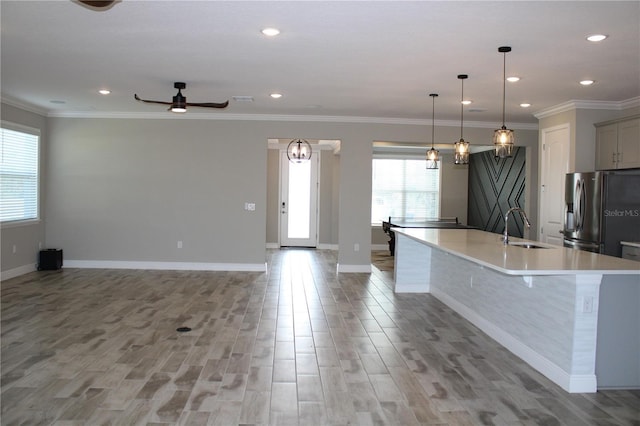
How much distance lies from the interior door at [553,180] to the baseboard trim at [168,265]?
4420 mm

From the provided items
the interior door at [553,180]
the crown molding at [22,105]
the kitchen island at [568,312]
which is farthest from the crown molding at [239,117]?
the kitchen island at [568,312]

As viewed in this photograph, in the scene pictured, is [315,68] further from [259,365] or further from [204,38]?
[259,365]

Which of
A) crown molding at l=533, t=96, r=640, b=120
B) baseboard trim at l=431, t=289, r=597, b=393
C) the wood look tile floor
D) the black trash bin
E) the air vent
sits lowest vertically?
the wood look tile floor

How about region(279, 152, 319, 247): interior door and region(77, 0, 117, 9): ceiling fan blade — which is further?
region(279, 152, 319, 247): interior door

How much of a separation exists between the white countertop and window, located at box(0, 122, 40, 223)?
5.87 meters

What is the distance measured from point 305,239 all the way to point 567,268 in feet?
29.2

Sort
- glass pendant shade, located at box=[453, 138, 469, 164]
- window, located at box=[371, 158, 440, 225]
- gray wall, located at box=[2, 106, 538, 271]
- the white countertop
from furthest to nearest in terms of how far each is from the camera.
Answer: window, located at box=[371, 158, 440, 225] < gray wall, located at box=[2, 106, 538, 271] < glass pendant shade, located at box=[453, 138, 469, 164] < the white countertop

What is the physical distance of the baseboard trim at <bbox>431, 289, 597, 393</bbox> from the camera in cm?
347

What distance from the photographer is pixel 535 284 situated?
4.00 metres

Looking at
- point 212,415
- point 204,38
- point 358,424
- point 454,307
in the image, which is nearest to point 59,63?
point 204,38

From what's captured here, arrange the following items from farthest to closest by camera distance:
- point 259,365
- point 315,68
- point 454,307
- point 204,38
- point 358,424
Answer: point 454,307
point 315,68
point 204,38
point 259,365
point 358,424

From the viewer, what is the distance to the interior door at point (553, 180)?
689 centimetres

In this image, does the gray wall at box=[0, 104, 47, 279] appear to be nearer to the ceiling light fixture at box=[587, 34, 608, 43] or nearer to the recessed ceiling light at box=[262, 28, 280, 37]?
the recessed ceiling light at box=[262, 28, 280, 37]

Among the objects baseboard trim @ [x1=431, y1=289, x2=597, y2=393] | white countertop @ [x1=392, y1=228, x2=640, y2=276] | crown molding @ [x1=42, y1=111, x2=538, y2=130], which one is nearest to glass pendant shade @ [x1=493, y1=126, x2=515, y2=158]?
Answer: white countertop @ [x1=392, y1=228, x2=640, y2=276]
